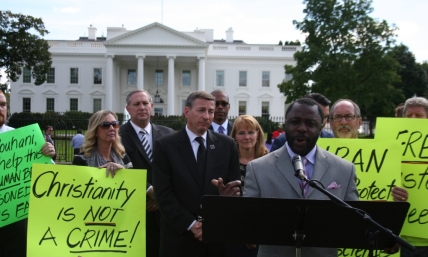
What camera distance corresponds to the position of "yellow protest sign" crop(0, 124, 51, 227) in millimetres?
4543

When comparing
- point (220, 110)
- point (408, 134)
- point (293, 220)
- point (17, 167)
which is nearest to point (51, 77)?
point (220, 110)

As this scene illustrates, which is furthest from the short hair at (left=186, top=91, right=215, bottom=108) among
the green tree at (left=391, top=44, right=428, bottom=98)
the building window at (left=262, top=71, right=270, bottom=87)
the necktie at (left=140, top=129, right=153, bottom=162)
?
the building window at (left=262, top=71, right=270, bottom=87)

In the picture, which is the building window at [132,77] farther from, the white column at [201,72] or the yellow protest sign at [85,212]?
the yellow protest sign at [85,212]

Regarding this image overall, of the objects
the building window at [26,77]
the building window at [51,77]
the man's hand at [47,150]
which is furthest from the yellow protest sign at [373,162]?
the building window at [26,77]

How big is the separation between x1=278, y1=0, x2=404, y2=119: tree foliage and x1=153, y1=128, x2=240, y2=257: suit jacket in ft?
117

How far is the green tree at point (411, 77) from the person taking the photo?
52344 mm

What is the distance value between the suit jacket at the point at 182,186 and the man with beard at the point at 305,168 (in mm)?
1024

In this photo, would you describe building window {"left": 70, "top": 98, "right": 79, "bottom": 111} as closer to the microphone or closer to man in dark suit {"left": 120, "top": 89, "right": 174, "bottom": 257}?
man in dark suit {"left": 120, "top": 89, "right": 174, "bottom": 257}

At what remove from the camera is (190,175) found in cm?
414

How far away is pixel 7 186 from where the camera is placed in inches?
180

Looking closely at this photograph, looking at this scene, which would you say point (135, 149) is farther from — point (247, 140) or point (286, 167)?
point (286, 167)

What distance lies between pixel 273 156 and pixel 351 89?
3794 centimetres

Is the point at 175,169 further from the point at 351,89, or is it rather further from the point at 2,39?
the point at 2,39

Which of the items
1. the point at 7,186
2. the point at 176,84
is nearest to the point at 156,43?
the point at 176,84
